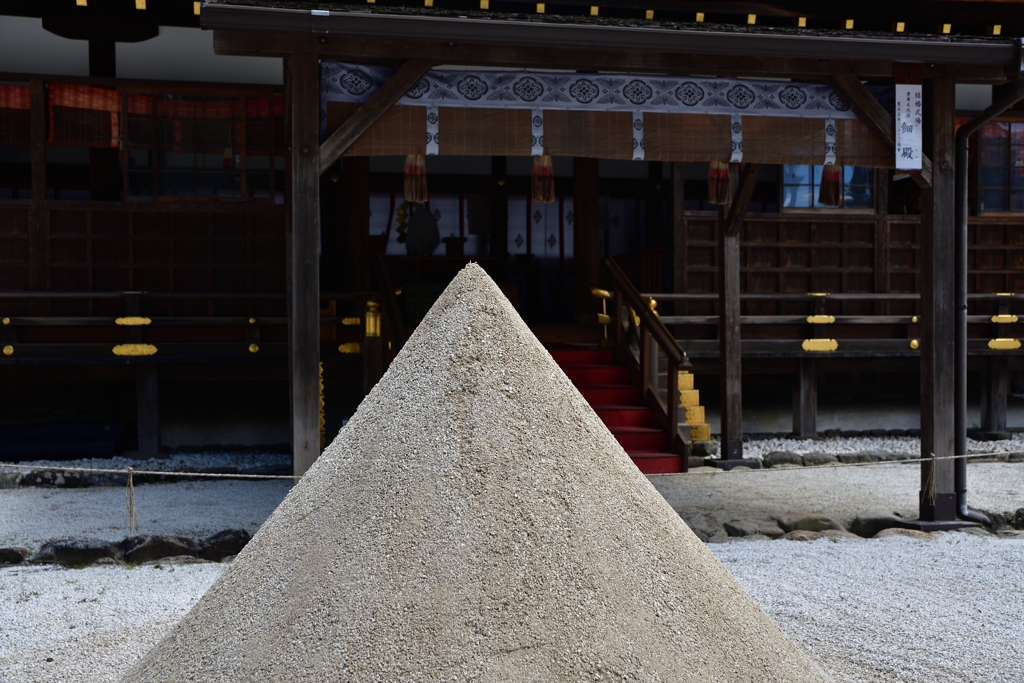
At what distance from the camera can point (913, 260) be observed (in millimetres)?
10781

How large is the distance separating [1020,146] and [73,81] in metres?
11.6

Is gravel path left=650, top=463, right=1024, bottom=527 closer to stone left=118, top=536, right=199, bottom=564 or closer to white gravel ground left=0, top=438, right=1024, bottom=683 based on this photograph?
white gravel ground left=0, top=438, right=1024, bottom=683

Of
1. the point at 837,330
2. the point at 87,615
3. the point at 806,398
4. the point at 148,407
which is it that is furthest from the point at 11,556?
the point at 837,330

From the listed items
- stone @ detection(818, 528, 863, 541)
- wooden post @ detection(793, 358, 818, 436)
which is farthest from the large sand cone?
wooden post @ detection(793, 358, 818, 436)

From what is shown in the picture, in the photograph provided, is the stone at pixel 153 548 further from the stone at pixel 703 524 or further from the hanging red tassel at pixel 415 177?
the stone at pixel 703 524

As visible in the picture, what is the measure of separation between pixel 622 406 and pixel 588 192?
10.7 ft

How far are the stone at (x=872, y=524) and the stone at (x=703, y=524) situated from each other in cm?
110

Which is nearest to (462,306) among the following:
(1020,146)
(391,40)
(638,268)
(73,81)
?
(391,40)

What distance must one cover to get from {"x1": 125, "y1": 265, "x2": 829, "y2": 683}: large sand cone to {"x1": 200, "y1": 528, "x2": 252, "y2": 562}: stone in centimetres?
288

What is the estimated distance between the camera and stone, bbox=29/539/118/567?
5.21 meters

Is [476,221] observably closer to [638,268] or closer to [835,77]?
[638,268]

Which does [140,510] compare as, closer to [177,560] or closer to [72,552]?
[72,552]

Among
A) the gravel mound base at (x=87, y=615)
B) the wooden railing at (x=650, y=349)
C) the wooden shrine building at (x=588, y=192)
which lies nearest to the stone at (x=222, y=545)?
the gravel mound base at (x=87, y=615)

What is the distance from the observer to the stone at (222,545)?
5.35 metres
